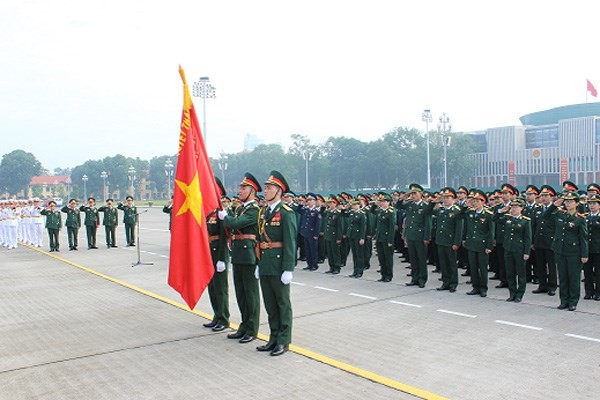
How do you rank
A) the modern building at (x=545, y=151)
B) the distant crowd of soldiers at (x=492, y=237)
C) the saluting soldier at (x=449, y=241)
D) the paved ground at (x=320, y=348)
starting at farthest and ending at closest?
the modern building at (x=545, y=151), the saluting soldier at (x=449, y=241), the distant crowd of soldiers at (x=492, y=237), the paved ground at (x=320, y=348)

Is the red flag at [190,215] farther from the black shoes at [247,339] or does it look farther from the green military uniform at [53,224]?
the green military uniform at [53,224]

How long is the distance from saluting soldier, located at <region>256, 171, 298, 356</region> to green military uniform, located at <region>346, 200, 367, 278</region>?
527cm

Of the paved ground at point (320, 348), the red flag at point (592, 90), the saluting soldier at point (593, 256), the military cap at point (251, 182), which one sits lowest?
the paved ground at point (320, 348)

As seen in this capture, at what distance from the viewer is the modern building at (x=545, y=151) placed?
65.2m

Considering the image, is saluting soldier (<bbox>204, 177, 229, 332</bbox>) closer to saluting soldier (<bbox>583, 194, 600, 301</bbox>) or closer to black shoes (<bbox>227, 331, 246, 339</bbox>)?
black shoes (<bbox>227, 331, 246, 339</bbox>)

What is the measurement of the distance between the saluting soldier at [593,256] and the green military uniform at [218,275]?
587 centimetres

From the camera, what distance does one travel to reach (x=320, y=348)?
18.9ft

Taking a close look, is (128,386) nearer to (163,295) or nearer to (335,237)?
(163,295)

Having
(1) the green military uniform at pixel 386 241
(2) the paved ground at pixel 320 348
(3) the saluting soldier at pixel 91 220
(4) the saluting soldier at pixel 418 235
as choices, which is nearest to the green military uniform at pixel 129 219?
(3) the saluting soldier at pixel 91 220

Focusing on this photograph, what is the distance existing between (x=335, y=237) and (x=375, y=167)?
73.3 meters

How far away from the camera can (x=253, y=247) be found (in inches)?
242

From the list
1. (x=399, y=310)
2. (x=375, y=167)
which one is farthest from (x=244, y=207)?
(x=375, y=167)

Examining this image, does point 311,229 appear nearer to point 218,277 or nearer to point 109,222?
point 218,277

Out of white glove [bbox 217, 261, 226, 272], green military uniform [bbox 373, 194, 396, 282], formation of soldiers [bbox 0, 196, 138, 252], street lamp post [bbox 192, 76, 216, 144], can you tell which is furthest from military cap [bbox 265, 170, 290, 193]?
street lamp post [bbox 192, 76, 216, 144]
